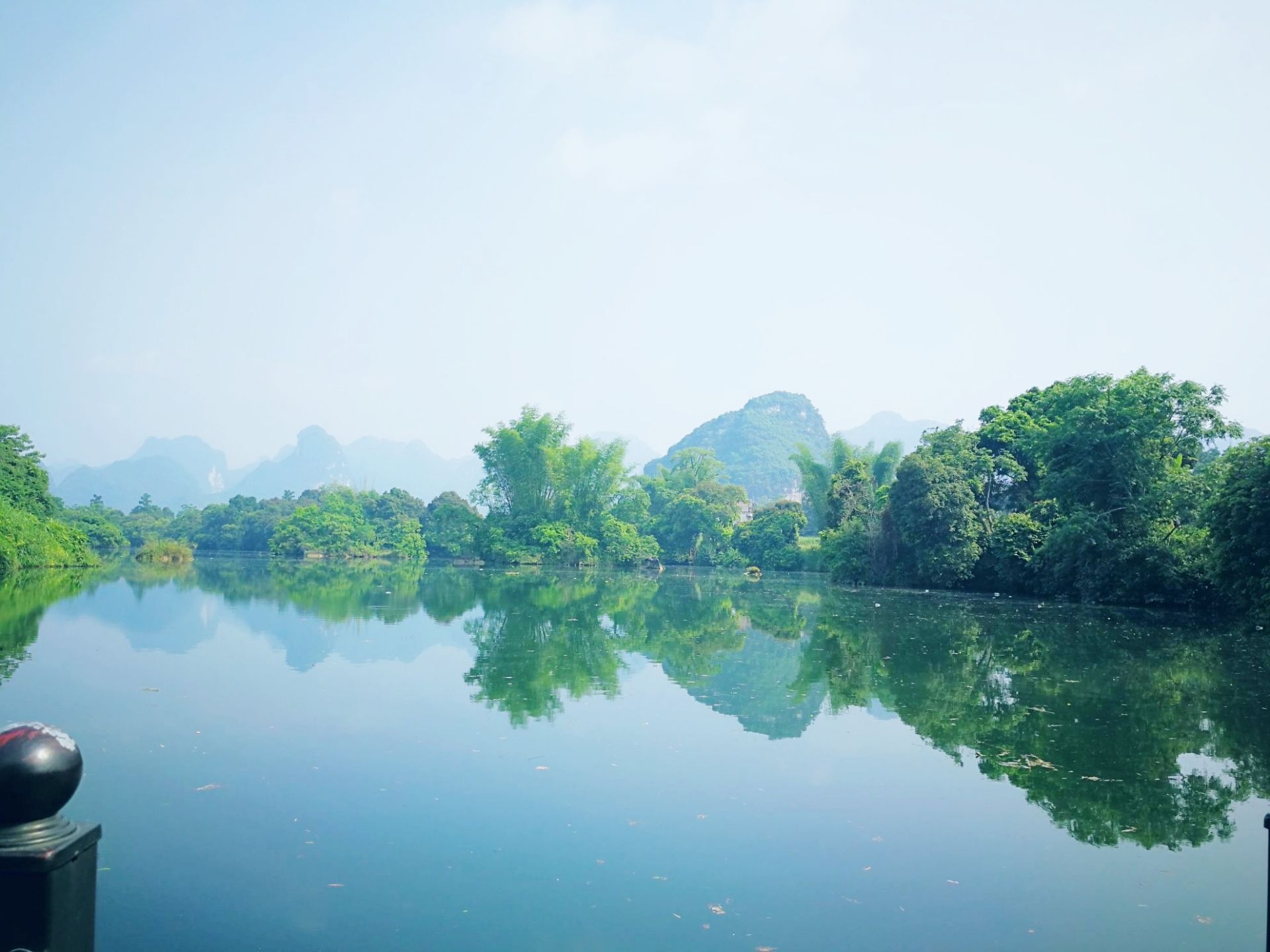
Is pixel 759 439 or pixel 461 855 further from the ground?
pixel 759 439

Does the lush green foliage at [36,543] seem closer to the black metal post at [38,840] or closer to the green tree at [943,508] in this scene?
the green tree at [943,508]

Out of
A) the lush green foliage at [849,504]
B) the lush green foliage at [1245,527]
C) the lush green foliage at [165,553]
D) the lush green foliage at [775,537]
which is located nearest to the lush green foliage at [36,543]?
the lush green foliage at [165,553]

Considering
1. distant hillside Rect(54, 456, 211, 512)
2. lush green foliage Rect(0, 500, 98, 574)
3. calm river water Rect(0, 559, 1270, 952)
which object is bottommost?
calm river water Rect(0, 559, 1270, 952)

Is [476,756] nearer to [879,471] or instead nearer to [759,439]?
[879,471]

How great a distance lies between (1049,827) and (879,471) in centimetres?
4017

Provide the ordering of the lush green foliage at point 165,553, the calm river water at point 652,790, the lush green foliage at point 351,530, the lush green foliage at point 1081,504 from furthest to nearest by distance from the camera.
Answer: the lush green foliage at point 351,530 < the lush green foliage at point 165,553 < the lush green foliage at point 1081,504 < the calm river water at point 652,790

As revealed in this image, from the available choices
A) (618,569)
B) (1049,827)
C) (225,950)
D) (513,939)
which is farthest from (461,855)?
(618,569)

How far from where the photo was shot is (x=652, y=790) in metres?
5.96

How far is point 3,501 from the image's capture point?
88.4 ft

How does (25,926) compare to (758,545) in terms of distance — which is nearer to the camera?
(25,926)

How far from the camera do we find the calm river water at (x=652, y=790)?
4.04 metres

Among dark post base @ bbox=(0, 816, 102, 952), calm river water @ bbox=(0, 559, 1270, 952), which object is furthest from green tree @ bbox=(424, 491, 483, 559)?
dark post base @ bbox=(0, 816, 102, 952)

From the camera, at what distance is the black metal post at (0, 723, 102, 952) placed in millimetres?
1770

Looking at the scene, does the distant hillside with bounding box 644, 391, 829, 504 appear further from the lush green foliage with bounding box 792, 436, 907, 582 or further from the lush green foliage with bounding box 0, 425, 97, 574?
the lush green foliage with bounding box 0, 425, 97, 574
